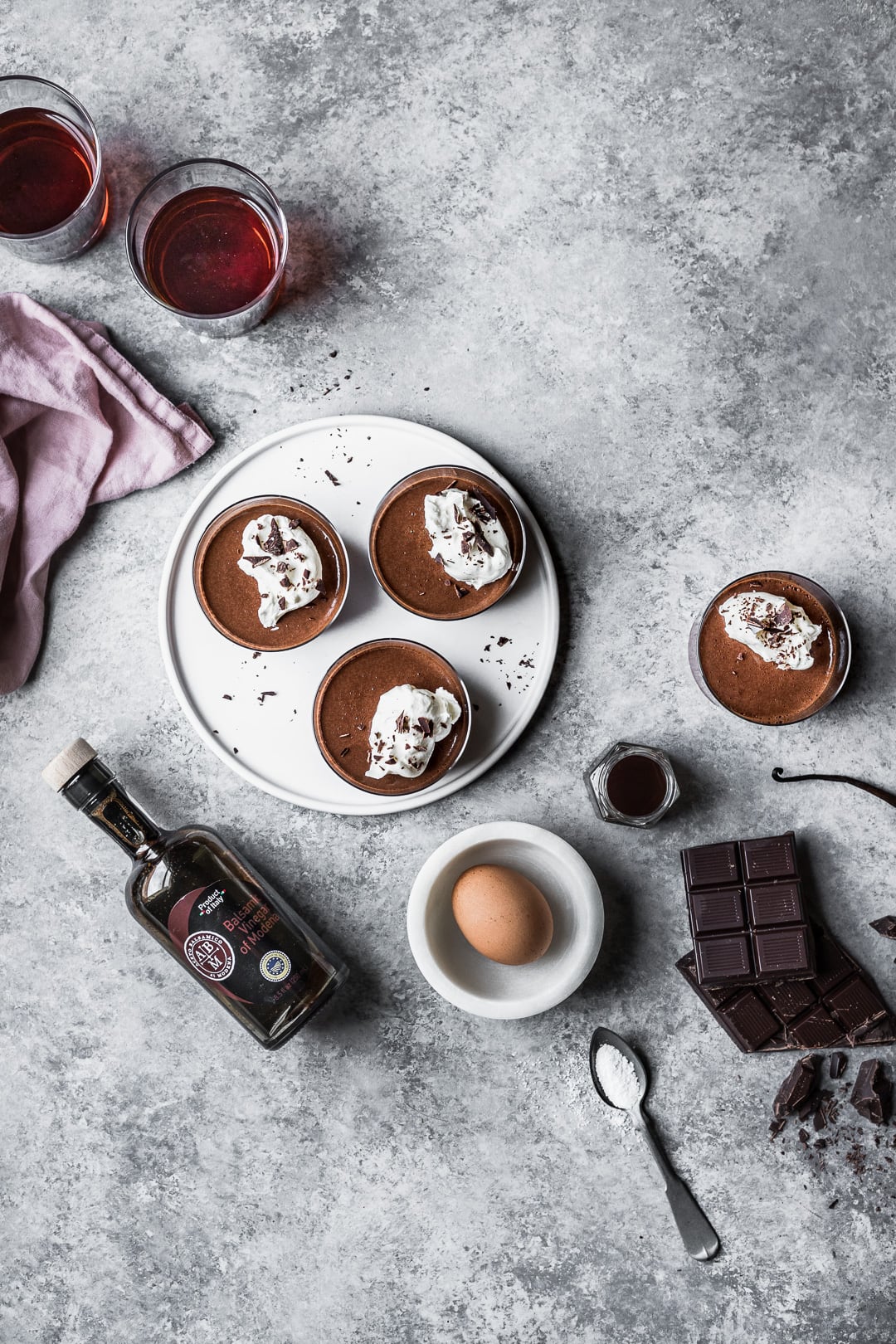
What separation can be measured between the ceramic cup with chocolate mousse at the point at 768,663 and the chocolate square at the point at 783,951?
→ 57 centimetres

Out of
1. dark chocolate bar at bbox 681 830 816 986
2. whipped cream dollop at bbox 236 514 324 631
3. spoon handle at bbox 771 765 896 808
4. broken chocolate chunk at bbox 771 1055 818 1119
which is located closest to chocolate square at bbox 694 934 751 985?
dark chocolate bar at bbox 681 830 816 986

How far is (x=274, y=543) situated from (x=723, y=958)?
1.62 metres

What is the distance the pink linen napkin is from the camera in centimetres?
255

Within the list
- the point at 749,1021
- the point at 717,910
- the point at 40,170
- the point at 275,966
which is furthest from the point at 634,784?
the point at 40,170

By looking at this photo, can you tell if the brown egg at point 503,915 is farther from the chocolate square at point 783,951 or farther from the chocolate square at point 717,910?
the chocolate square at point 783,951

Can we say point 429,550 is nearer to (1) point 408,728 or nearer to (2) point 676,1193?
(1) point 408,728

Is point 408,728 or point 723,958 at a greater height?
point 408,728

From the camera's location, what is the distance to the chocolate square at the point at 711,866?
2.49 m

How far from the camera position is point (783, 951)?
2459 millimetres


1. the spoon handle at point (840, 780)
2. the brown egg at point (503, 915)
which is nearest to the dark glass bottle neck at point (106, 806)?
the brown egg at point (503, 915)

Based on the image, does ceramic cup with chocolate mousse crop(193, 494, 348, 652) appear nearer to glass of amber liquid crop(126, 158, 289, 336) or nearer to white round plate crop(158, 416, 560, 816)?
white round plate crop(158, 416, 560, 816)

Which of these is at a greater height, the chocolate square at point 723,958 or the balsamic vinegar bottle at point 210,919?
the balsamic vinegar bottle at point 210,919

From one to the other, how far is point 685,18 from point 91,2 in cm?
171

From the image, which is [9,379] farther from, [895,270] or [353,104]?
[895,270]
